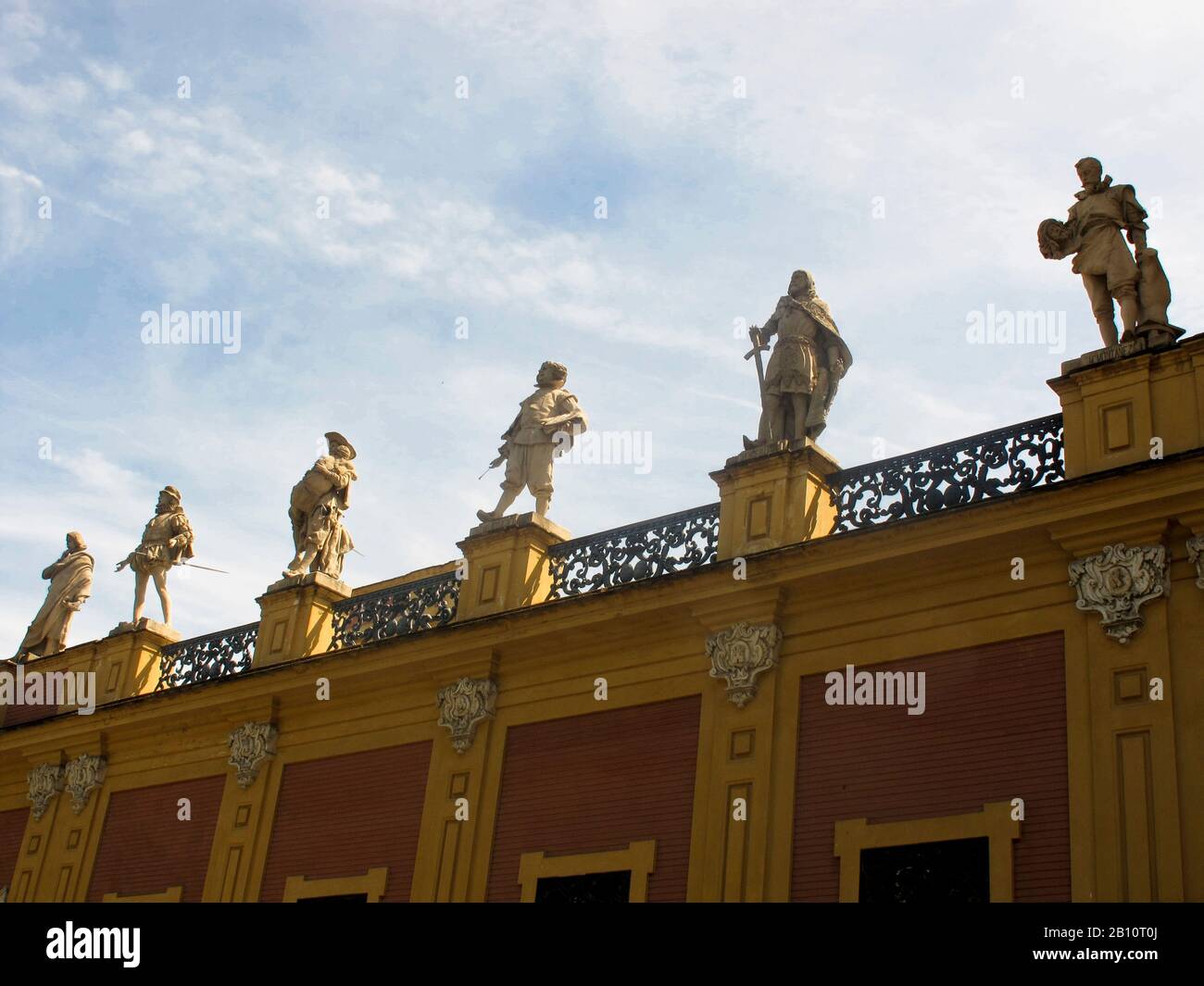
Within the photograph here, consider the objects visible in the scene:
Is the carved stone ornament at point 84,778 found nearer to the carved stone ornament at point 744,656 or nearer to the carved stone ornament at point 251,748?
the carved stone ornament at point 251,748

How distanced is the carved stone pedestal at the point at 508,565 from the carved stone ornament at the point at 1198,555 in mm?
6574

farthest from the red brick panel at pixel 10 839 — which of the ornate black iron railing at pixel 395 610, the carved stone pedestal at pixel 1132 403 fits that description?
the carved stone pedestal at pixel 1132 403

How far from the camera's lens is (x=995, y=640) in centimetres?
1362

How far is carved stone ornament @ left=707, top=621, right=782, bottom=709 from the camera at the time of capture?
14773mm

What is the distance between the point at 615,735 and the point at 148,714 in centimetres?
663

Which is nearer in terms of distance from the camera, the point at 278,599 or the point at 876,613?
the point at 876,613

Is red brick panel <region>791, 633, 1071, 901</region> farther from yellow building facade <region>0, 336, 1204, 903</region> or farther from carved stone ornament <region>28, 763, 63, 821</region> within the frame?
carved stone ornament <region>28, 763, 63, 821</region>

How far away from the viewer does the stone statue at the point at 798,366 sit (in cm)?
1596

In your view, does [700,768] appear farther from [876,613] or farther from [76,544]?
[76,544]

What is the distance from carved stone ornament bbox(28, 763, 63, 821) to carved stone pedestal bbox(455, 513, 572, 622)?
20.4 feet

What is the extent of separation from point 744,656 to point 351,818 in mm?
4846

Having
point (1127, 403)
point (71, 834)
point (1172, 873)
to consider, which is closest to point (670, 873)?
point (1172, 873)
